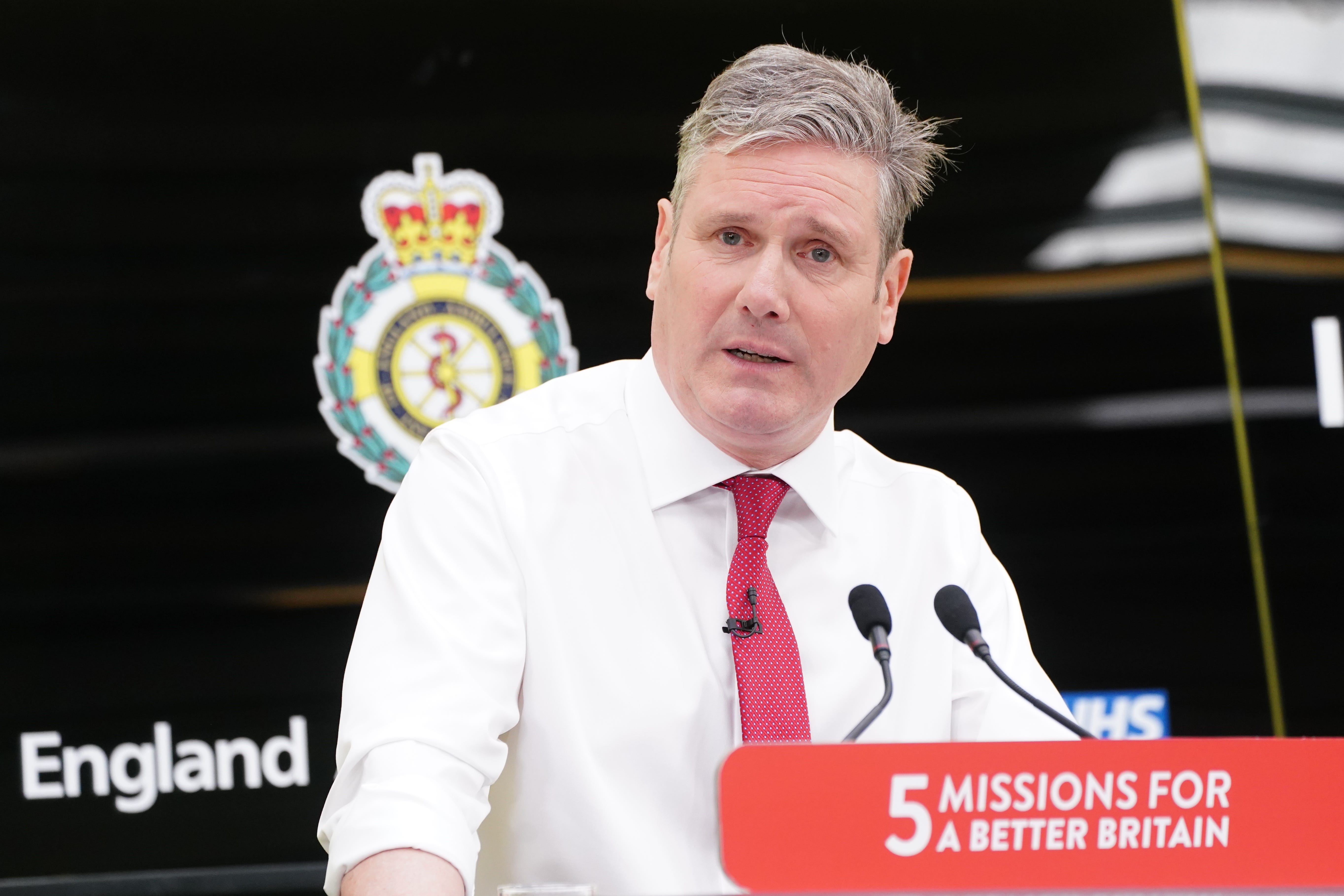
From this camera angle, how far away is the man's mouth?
4.19 ft

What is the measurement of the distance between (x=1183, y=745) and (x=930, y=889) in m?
0.22

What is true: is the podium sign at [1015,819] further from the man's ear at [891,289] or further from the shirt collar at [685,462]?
the man's ear at [891,289]

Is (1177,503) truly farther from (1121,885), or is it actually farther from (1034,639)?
(1121,885)

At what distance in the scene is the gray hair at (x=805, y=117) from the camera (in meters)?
1.27

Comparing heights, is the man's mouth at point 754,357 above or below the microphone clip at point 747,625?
above

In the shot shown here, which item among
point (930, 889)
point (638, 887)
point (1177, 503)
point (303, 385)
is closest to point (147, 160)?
point (303, 385)

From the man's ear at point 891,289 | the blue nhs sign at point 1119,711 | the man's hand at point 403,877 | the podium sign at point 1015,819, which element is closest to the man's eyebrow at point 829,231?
the man's ear at point 891,289

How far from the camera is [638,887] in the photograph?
1.17m

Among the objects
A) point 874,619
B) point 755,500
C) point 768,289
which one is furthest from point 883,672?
point 768,289

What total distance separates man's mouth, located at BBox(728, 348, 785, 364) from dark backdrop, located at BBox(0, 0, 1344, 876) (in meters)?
0.77

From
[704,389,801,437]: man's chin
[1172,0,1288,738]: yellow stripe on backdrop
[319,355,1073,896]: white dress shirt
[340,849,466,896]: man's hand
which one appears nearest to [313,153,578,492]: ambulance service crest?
[319,355,1073,896]: white dress shirt

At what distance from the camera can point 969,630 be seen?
3.38 ft

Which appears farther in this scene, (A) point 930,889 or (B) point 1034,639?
(B) point 1034,639

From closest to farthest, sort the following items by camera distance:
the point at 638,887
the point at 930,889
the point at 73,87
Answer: the point at 930,889 → the point at 638,887 → the point at 73,87
